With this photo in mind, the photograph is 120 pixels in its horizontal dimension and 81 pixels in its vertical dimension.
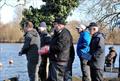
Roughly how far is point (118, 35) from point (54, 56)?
18.4 m

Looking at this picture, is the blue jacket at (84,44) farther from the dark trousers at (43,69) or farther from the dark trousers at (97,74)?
the dark trousers at (43,69)

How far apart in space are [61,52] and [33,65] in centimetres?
184

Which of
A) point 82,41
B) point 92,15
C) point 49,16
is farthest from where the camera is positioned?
point 92,15

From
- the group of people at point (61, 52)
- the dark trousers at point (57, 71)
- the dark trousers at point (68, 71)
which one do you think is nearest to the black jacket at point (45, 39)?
the group of people at point (61, 52)

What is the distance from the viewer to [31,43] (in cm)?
1274

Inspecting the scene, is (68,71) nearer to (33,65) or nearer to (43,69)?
(33,65)

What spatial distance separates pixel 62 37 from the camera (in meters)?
11.2

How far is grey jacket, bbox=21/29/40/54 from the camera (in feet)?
41.5

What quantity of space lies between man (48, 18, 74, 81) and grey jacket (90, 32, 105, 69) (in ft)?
2.64

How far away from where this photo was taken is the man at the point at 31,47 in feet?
41.5

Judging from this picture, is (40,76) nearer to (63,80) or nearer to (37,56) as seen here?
(37,56)

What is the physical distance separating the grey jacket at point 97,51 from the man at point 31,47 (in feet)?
5.98

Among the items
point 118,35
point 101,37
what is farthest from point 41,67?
point 118,35

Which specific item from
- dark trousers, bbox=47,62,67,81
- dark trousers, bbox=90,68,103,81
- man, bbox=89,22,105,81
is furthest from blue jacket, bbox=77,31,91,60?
dark trousers, bbox=47,62,67,81
